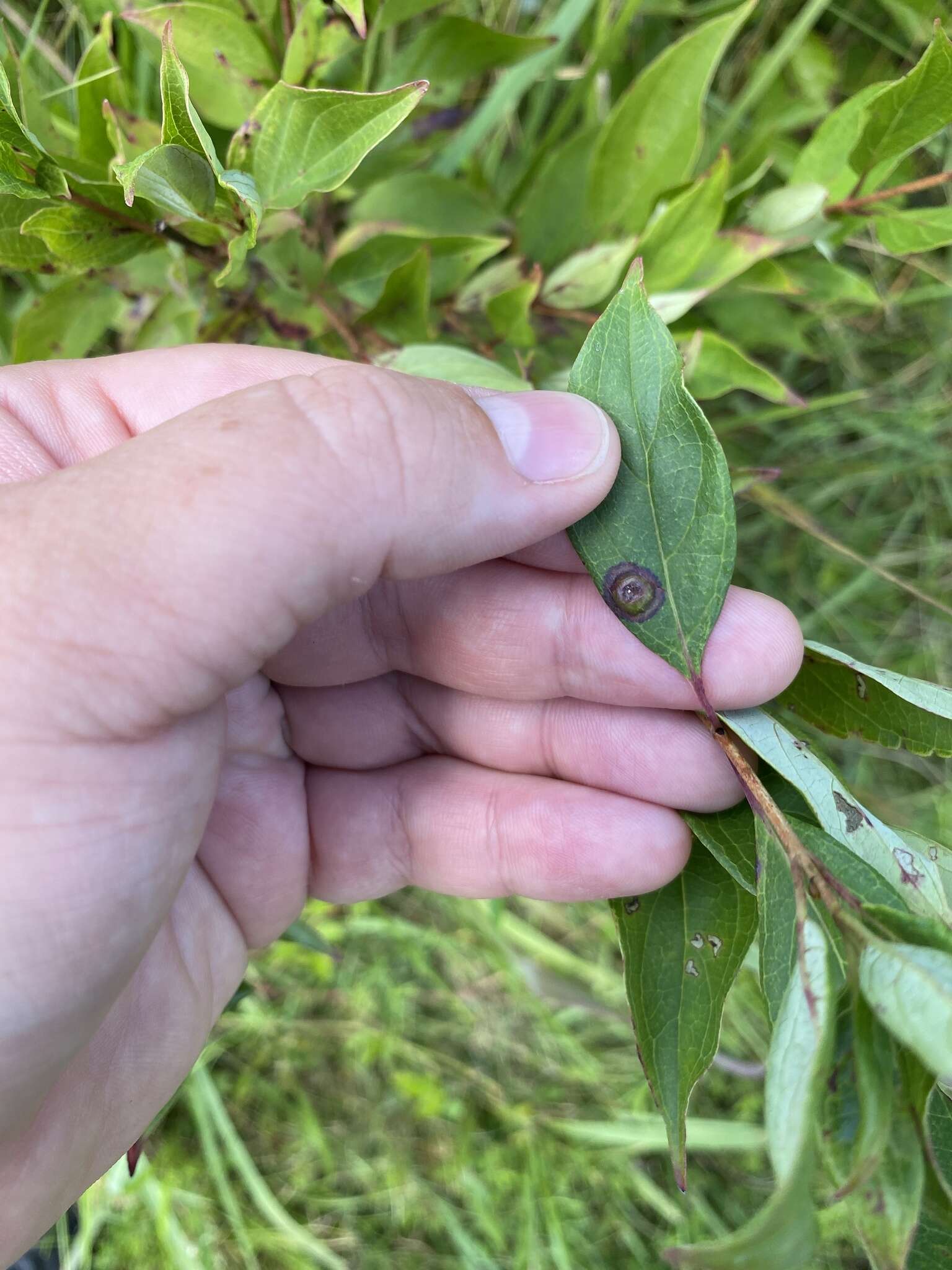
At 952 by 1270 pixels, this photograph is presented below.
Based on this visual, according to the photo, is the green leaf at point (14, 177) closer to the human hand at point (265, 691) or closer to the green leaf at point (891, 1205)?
the human hand at point (265, 691)

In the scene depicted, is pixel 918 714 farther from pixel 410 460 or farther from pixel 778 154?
pixel 778 154

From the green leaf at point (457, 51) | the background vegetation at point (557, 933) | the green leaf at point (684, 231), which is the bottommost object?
the background vegetation at point (557, 933)

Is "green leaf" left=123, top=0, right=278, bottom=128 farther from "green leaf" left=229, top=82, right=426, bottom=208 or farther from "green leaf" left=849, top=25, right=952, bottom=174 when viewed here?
"green leaf" left=849, top=25, right=952, bottom=174

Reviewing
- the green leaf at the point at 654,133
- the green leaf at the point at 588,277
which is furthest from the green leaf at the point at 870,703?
the green leaf at the point at 654,133

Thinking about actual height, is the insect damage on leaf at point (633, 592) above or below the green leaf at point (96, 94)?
below

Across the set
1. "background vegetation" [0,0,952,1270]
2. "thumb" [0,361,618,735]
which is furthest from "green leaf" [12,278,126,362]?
"thumb" [0,361,618,735]

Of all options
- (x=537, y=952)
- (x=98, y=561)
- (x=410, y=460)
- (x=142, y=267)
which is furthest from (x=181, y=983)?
(x=537, y=952)
